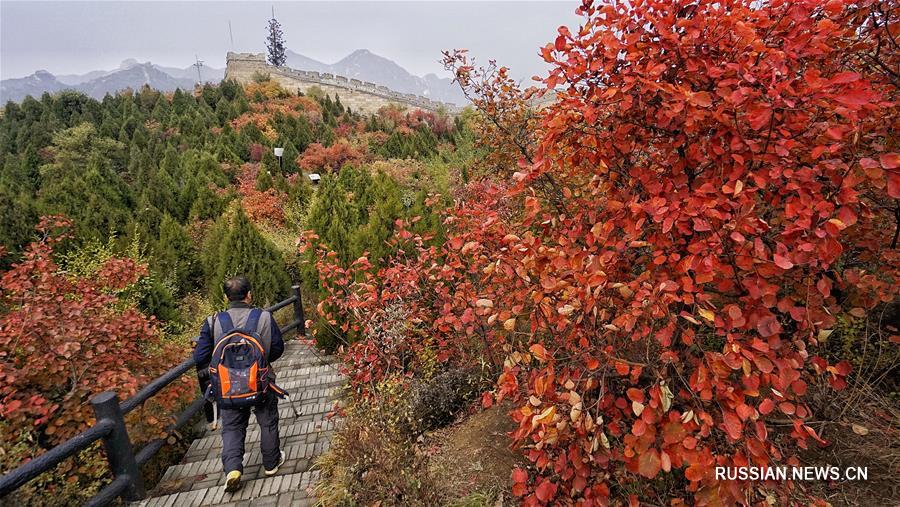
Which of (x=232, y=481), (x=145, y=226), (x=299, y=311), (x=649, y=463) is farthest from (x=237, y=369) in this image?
(x=145, y=226)

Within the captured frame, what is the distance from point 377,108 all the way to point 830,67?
30263mm

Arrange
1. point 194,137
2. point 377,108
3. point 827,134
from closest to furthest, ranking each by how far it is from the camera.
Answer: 1. point 827,134
2. point 194,137
3. point 377,108

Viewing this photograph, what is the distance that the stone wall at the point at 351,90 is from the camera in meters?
30.1

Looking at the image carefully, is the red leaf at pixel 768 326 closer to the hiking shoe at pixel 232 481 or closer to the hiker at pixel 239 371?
the hiker at pixel 239 371

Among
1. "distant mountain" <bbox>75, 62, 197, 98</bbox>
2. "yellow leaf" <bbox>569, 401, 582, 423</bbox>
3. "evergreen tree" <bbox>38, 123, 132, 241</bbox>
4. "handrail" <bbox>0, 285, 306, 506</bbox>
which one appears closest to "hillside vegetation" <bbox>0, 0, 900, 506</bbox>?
"yellow leaf" <bbox>569, 401, 582, 423</bbox>

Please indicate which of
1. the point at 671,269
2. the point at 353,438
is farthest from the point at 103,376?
the point at 671,269

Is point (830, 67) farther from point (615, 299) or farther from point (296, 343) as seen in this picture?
point (296, 343)

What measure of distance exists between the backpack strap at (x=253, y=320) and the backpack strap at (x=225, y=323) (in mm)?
122

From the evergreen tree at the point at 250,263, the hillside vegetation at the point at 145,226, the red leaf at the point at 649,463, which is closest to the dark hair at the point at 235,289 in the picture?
the hillside vegetation at the point at 145,226

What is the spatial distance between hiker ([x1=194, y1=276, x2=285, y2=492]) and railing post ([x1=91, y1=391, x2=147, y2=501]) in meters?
0.62

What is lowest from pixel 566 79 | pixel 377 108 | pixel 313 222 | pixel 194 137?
pixel 313 222

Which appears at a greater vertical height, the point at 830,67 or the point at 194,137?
the point at 194,137

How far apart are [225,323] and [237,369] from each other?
402 millimetres

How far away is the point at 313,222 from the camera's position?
318 inches
